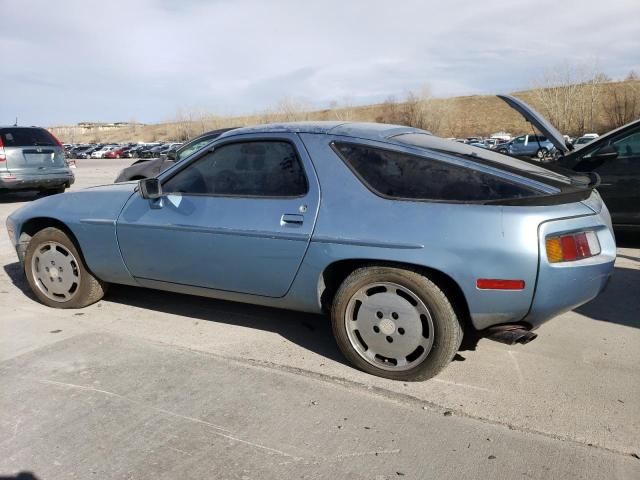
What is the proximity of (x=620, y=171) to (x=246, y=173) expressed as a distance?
15.5 ft

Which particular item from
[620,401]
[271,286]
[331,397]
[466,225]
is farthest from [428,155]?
[620,401]

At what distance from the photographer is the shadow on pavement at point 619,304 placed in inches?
166

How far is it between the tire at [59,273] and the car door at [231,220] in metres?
0.59

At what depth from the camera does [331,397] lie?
3061 mm

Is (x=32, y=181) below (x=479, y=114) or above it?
below

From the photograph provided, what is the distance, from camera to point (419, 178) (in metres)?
3.16

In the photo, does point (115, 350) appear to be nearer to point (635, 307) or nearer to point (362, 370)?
point (362, 370)

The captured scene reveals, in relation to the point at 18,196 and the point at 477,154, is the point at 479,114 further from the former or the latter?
the point at 477,154

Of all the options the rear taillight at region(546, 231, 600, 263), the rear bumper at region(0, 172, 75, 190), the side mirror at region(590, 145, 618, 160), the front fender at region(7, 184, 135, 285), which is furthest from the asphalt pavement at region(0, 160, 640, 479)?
the rear bumper at region(0, 172, 75, 190)

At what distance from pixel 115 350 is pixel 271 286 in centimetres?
122

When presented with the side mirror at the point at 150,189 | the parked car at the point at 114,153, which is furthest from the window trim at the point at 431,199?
the parked car at the point at 114,153


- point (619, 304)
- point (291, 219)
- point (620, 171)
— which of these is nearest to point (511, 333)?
point (291, 219)

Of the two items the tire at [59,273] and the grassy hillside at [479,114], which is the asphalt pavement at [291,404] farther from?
the grassy hillside at [479,114]

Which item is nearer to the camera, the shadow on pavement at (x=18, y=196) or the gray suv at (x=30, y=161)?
the gray suv at (x=30, y=161)
